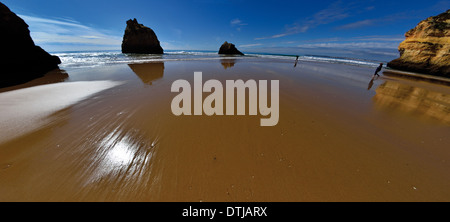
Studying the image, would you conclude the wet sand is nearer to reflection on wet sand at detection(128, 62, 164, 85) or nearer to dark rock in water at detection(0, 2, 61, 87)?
reflection on wet sand at detection(128, 62, 164, 85)

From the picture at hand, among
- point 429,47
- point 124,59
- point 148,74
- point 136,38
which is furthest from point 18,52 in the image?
point 429,47

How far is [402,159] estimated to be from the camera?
274 centimetres

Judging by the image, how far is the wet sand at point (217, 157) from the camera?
2.07 m

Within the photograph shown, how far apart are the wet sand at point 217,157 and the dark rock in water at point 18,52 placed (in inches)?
419

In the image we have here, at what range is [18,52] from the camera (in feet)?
35.9

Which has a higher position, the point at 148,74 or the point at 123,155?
the point at 148,74

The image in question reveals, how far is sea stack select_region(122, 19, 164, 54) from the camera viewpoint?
42594 mm

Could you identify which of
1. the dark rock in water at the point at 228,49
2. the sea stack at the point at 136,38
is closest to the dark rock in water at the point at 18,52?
the sea stack at the point at 136,38

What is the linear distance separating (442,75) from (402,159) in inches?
1156

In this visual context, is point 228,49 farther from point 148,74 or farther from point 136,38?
point 148,74

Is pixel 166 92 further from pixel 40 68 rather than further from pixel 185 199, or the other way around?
pixel 40 68

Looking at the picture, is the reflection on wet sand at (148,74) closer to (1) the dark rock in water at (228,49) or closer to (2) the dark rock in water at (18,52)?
(2) the dark rock in water at (18,52)

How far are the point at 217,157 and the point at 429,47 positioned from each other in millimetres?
33373
